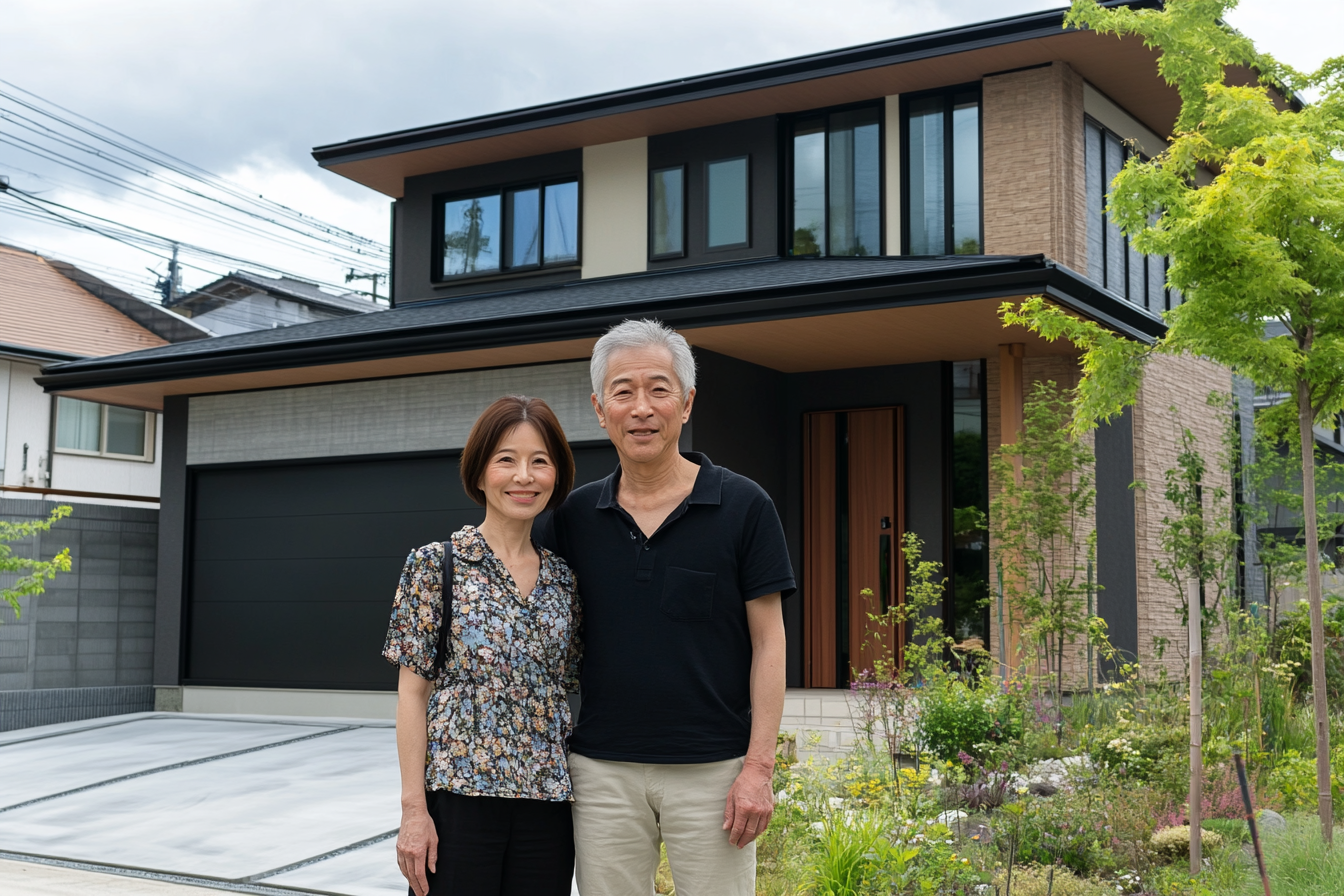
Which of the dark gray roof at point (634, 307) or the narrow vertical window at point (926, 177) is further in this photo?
the narrow vertical window at point (926, 177)

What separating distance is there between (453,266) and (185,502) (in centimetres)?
409

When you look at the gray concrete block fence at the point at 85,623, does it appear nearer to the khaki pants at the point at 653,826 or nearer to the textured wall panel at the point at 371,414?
the textured wall panel at the point at 371,414

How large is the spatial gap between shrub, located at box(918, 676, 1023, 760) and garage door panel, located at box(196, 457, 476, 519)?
571 cm

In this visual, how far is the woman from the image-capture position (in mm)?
2781

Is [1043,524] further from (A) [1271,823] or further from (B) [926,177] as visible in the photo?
(B) [926,177]

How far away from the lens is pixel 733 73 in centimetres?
1185

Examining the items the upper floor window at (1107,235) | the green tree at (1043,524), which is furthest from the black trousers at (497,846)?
the upper floor window at (1107,235)

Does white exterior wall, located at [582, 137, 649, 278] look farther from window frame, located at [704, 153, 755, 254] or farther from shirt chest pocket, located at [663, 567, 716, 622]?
shirt chest pocket, located at [663, 567, 716, 622]

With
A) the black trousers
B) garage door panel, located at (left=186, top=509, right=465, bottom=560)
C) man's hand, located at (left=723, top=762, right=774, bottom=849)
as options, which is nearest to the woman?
the black trousers

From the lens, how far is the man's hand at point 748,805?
2.79 metres

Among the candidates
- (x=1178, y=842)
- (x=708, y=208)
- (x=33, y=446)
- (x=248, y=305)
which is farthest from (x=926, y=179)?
(x=248, y=305)

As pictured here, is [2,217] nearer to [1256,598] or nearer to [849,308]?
[849,308]

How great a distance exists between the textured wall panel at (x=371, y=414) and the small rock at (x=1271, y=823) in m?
6.54

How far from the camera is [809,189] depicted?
A: 12.2m
